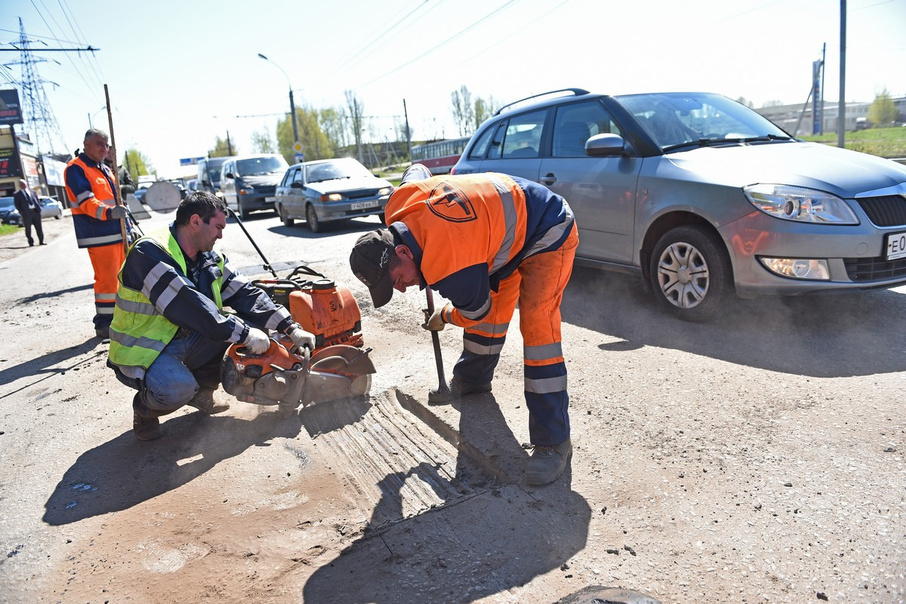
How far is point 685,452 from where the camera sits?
2832 millimetres

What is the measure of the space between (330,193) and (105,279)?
6726mm

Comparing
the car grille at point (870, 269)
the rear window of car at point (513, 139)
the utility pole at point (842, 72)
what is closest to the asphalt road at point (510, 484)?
the car grille at point (870, 269)

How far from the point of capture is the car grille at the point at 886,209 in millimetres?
3930

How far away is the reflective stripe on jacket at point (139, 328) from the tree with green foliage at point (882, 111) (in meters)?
32.2

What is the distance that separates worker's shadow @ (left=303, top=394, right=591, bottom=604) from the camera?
2.18 meters

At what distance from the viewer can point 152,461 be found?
338 cm

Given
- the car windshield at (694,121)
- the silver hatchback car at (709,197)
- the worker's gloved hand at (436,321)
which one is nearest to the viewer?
the worker's gloved hand at (436,321)

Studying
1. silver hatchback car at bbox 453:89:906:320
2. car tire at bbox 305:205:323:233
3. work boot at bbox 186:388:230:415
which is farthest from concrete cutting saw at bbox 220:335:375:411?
car tire at bbox 305:205:323:233

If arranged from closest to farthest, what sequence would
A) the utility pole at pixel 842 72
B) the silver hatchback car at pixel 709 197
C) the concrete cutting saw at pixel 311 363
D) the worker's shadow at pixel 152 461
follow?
1. the worker's shadow at pixel 152 461
2. the concrete cutting saw at pixel 311 363
3. the silver hatchback car at pixel 709 197
4. the utility pole at pixel 842 72

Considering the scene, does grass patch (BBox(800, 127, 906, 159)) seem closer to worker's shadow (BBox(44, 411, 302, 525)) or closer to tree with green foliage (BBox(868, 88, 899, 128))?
tree with green foliage (BBox(868, 88, 899, 128))

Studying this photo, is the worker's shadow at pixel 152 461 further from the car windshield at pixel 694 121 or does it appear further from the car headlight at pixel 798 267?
the car windshield at pixel 694 121

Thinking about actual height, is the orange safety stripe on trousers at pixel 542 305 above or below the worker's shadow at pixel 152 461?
above

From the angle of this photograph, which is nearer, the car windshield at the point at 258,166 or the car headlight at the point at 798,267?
the car headlight at the point at 798,267

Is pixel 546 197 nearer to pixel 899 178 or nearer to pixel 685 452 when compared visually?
pixel 685 452
